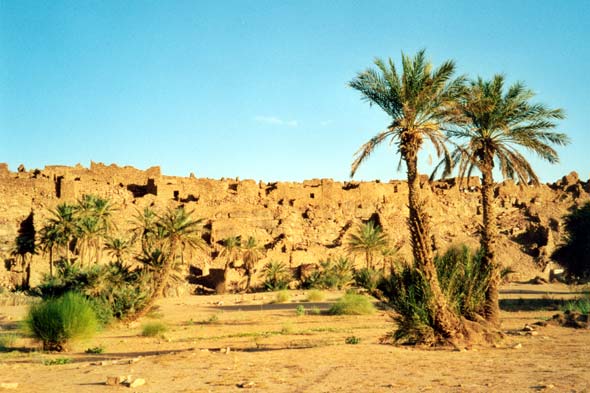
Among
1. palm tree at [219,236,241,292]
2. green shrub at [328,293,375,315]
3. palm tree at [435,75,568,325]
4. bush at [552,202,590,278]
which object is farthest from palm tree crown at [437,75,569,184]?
palm tree at [219,236,241,292]

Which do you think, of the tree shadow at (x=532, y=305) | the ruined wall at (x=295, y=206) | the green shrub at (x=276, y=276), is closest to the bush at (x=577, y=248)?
the ruined wall at (x=295, y=206)

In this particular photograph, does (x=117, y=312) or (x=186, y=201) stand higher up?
(x=186, y=201)

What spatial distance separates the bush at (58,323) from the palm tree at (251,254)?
97.0 ft

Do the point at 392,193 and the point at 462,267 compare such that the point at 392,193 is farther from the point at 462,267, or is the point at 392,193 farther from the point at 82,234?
the point at 462,267

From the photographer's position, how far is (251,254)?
147ft

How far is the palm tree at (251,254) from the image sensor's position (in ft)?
143

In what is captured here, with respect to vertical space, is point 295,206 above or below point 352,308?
above

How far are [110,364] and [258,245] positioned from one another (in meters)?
36.7

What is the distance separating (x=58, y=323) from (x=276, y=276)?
3002 centimetres

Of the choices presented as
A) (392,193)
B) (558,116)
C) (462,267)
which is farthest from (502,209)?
(462,267)

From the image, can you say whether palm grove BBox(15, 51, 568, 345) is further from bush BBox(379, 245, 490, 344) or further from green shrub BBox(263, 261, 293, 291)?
green shrub BBox(263, 261, 293, 291)

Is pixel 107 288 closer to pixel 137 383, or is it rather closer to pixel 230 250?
pixel 137 383

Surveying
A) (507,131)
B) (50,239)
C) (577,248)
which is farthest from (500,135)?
(50,239)

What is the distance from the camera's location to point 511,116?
53.6 feet
